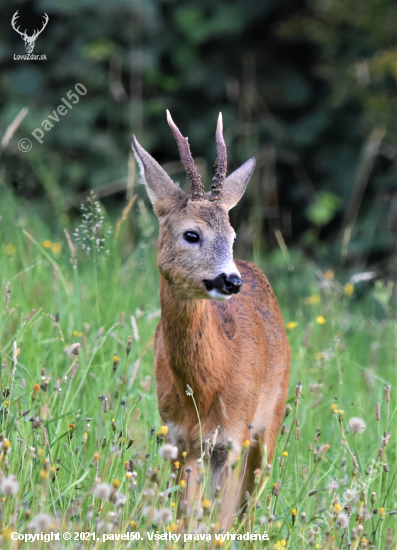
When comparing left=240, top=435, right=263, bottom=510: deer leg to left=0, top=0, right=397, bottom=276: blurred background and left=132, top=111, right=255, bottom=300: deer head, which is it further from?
left=0, top=0, right=397, bottom=276: blurred background

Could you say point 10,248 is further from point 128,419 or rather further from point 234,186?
point 128,419

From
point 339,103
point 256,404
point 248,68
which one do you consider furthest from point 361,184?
point 256,404

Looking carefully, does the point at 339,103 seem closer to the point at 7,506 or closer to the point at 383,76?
the point at 383,76

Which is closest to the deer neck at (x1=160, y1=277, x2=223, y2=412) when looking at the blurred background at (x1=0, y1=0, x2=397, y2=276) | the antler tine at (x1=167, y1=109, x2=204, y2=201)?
the antler tine at (x1=167, y1=109, x2=204, y2=201)

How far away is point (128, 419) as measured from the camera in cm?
317

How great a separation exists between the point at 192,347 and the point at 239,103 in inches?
211

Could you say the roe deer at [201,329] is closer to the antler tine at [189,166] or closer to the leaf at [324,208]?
the antler tine at [189,166]

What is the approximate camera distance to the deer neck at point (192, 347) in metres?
3.37

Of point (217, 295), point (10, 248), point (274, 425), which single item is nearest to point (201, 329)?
point (217, 295)

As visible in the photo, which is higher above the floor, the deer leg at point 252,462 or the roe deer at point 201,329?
the roe deer at point 201,329

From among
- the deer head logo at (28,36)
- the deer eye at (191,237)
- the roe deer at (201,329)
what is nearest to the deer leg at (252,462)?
the roe deer at (201,329)

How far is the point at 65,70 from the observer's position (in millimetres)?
7516

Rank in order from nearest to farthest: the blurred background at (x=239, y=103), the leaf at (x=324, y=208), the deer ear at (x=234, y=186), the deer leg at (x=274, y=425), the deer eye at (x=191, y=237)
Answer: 1. the deer eye at (x=191, y=237)
2. the deer ear at (x=234, y=186)
3. the deer leg at (x=274, y=425)
4. the blurred background at (x=239, y=103)
5. the leaf at (x=324, y=208)

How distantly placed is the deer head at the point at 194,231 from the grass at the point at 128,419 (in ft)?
1.09
